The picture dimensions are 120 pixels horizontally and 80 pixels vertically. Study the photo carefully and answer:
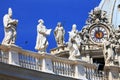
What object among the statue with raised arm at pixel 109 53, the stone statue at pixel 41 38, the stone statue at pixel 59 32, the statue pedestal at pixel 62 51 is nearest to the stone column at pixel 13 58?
the stone statue at pixel 41 38

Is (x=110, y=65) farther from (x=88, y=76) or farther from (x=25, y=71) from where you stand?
(x=25, y=71)

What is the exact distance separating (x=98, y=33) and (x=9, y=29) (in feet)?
135

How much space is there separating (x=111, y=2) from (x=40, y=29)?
56.1 metres

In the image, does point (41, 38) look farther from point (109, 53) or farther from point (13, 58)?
point (109, 53)

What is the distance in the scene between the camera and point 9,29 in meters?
35.6

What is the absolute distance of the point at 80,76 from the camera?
3862 cm

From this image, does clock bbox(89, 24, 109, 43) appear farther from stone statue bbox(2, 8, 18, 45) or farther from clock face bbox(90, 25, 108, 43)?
stone statue bbox(2, 8, 18, 45)

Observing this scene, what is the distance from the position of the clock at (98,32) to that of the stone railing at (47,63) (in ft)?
118

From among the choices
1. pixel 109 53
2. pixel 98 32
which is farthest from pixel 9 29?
Answer: pixel 98 32

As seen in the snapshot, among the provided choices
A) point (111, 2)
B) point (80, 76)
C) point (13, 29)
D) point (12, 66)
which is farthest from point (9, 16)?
point (111, 2)

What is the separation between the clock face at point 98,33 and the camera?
76181 mm

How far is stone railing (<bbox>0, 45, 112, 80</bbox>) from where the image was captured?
3512 centimetres

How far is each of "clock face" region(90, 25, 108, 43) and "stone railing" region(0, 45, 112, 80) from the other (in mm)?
36107

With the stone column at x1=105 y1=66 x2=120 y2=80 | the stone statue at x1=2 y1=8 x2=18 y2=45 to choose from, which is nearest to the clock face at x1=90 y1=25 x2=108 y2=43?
the stone column at x1=105 y1=66 x2=120 y2=80
